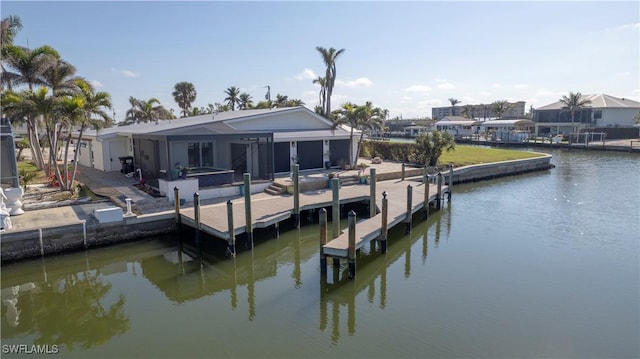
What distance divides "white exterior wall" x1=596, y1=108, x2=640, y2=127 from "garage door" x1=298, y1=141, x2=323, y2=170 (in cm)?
5903

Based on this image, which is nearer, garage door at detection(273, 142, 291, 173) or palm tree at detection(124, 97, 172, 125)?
garage door at detection(273, 142, 291, 173)

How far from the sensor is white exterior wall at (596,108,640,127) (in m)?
64.2

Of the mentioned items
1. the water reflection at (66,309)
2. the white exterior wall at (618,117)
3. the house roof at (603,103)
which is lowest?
the water reflection at (66,309)

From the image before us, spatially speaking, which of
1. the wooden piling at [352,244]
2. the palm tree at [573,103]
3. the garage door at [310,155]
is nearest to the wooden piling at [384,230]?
the wooden piling at [352,244]

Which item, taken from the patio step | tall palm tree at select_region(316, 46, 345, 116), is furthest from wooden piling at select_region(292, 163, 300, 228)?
tall palm tree at select_region(316, 46, 345, 116)

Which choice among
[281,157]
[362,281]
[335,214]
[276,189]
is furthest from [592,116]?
[362,281]

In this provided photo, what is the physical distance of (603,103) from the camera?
65062 mm

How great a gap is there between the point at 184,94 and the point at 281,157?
142 ft

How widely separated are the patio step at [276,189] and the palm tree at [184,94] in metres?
46.6

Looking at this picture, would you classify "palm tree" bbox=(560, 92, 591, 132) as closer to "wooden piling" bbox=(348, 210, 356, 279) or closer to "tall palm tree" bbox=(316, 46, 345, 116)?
"tall palm tree" bbox=(316, 46, 345, 116)

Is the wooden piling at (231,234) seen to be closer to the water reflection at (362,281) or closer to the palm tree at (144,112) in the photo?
the water reflection at (362,281)

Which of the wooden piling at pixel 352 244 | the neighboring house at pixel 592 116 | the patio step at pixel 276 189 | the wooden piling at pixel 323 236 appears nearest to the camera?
the wooden piling at pixel 352 244

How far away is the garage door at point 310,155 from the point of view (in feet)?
78.9

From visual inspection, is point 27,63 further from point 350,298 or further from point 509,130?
point 509,130
